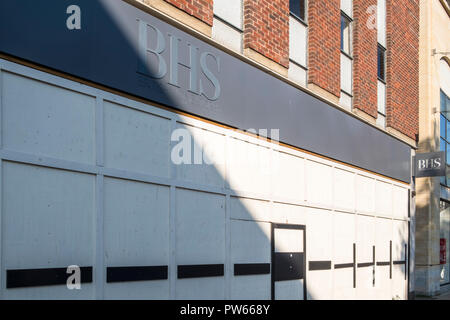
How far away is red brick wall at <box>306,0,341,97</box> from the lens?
11.9 m

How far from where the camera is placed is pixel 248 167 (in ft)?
31.2

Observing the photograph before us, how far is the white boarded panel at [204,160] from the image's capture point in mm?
8117

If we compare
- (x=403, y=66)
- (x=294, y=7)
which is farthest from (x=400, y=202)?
(x=294, y=7)

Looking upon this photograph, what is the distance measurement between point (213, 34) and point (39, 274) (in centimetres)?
497

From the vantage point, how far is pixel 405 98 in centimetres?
1758

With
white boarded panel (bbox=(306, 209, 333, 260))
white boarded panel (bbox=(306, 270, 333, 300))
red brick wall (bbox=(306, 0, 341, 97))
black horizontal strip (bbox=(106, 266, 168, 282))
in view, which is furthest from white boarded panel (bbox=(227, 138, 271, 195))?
red brick wall (bbox=(306, 0, 341, 97))

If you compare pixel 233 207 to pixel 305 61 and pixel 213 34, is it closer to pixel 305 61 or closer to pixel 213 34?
pixel 213 34

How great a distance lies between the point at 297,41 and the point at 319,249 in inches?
182

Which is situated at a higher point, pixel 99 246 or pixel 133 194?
pixel 133 194

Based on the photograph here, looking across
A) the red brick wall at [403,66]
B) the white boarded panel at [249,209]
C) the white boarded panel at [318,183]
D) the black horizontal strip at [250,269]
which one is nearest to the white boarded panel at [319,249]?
the white boarded panel at [318,183]

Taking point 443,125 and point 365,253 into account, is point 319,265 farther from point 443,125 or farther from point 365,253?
point 443,125

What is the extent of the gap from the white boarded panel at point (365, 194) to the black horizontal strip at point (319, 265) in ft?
7.47
